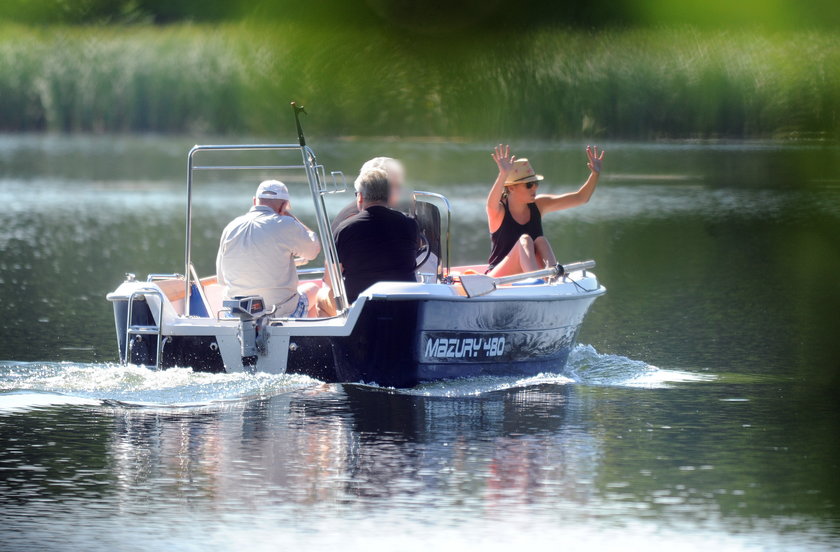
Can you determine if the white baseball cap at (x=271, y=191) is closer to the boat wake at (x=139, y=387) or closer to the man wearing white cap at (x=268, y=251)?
the man wearing white cap at (x=268, y=251)

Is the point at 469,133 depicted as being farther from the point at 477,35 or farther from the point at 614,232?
the point at 614,232

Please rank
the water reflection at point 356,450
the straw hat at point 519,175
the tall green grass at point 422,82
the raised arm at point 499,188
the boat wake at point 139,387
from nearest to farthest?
the water reflection at point 356,450, the boat wake at point 139,387, the raised arm at point 499,188, the straw hat at point 519,175, the tall green grass at point 422,82

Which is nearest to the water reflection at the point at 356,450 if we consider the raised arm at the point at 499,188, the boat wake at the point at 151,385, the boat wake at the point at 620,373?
the boat wake at the point at 151,385

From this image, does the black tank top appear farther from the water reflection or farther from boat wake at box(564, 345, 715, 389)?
the water reflection

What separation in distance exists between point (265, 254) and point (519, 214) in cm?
173

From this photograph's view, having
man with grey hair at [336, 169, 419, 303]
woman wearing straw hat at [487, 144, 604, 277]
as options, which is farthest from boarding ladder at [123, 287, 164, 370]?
woman wearing straw hat at [487, 144, 604, 277]

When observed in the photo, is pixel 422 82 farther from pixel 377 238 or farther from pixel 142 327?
pixel 142 327

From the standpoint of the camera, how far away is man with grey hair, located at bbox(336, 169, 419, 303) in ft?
25.6

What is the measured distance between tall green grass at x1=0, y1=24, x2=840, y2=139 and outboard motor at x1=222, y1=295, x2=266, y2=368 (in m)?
23.9

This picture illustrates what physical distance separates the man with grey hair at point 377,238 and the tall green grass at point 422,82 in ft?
76.8

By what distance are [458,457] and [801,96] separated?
27252 mm

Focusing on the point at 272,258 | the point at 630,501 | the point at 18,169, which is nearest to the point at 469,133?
the point at 18,169

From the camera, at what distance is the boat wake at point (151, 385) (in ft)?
24.2

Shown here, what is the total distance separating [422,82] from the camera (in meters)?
34.6
